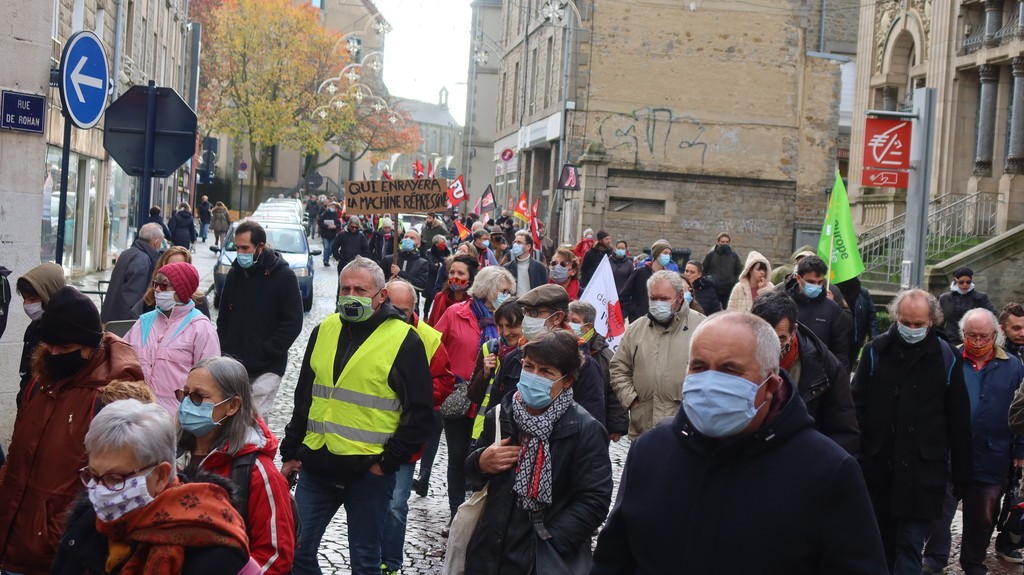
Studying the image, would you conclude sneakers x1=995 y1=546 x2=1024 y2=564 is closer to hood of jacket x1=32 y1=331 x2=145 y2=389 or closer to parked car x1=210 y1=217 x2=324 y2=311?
hood of jacket x1=32 y1=331 x2=145 y2=389

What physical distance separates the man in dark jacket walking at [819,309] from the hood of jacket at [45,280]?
16.3 ft

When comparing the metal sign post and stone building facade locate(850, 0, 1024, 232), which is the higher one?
stone building facade locate(850, 0, 1024, 232)

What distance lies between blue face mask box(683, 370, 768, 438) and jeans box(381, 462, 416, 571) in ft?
11.7

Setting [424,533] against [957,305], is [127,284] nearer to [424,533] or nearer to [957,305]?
[424,533]

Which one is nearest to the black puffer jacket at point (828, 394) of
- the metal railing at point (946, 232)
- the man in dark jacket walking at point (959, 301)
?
the man in dark jacket walking at point (959, 301)

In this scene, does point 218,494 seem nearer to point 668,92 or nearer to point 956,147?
point 956,147

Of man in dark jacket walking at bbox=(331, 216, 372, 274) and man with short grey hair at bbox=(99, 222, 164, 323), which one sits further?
man in dark jacket walking at bbox=(331, 216, 372, 274)

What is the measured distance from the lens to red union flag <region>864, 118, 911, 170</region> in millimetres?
15180

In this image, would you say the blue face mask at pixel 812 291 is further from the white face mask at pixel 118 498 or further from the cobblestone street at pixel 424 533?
the white face mask at pixel 118 498

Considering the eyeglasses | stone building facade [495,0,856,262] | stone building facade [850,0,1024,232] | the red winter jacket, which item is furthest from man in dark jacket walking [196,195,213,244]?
the eyeglasses

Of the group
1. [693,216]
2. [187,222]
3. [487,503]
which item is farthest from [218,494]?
[693,216]

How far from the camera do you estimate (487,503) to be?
513 centimetres

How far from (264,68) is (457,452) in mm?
49890

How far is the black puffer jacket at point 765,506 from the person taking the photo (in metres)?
3.12
